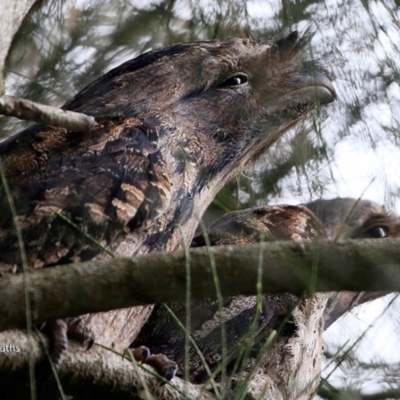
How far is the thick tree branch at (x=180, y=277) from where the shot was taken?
1.64 meters

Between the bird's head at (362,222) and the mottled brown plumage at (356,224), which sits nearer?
the mottled brown plumage at (356,224)

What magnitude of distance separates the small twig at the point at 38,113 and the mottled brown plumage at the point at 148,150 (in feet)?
0.79

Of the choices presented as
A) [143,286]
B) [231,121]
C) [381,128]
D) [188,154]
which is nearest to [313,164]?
[381,128]

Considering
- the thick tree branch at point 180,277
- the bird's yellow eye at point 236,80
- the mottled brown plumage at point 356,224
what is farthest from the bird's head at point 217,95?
the thick tree branch at point 180,277

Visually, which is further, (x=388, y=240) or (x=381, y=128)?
(x=381, y=128)

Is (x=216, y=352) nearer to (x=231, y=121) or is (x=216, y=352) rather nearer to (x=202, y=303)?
(x=202, y=303)

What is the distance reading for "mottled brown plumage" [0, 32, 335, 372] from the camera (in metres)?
2.37

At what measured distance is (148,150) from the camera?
8.72ft

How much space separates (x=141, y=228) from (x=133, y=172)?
0.58 ft

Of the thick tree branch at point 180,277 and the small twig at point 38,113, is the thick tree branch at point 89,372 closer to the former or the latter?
the thick tree branch at point 180,277

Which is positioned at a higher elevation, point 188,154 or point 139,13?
point 139,13

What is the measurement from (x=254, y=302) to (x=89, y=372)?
1108 millimetres

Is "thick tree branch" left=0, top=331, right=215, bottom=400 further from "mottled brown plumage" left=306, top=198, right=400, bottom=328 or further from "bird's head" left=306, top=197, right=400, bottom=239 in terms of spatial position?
"bird's head" left=306, top=197, right=400, bottom=239

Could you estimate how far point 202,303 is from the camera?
2799 mm
